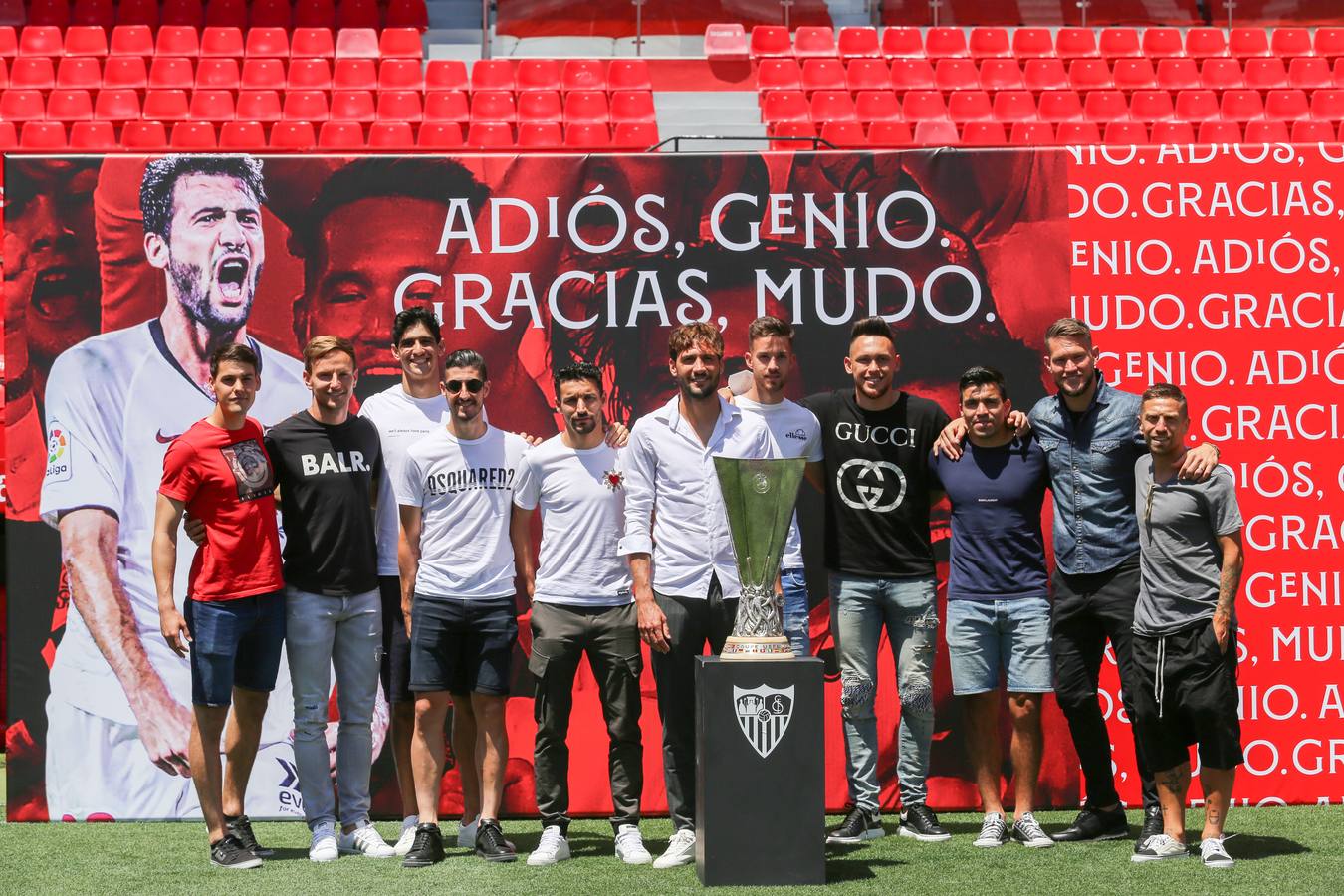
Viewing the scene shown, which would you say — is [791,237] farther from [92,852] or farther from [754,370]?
[92,852]

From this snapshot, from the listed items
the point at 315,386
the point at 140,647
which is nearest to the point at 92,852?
the point at 140,647

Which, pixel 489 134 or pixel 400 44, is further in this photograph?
pixel 400 44

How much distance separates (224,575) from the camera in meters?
4.85

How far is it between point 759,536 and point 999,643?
1.14m

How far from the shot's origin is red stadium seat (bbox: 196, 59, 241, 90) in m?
11.3

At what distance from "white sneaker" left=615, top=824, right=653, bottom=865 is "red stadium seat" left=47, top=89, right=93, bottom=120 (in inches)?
314

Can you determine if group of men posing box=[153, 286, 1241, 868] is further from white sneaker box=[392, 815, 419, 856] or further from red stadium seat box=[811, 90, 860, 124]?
red stadium seat box=[811, 90, 860, 124]

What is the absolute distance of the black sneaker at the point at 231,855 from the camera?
492cm

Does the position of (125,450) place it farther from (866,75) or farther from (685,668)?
(866,75)

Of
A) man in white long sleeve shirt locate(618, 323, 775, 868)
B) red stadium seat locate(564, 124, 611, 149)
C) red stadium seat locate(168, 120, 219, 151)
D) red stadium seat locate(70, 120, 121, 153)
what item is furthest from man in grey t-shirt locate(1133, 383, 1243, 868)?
red stadium seat locate(70, 120, 121, 153)

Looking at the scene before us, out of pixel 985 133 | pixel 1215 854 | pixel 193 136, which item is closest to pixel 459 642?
pixel 1215 854

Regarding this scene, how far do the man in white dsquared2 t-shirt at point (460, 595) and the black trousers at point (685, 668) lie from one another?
1.81ft

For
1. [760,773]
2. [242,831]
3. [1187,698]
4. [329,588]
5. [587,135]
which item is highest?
[587,135]

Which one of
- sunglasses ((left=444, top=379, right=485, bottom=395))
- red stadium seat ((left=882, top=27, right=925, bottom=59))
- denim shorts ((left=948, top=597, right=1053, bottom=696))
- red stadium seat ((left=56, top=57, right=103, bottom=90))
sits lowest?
denim shorts ((left=948, top=597, right=1053, bottom=696))
